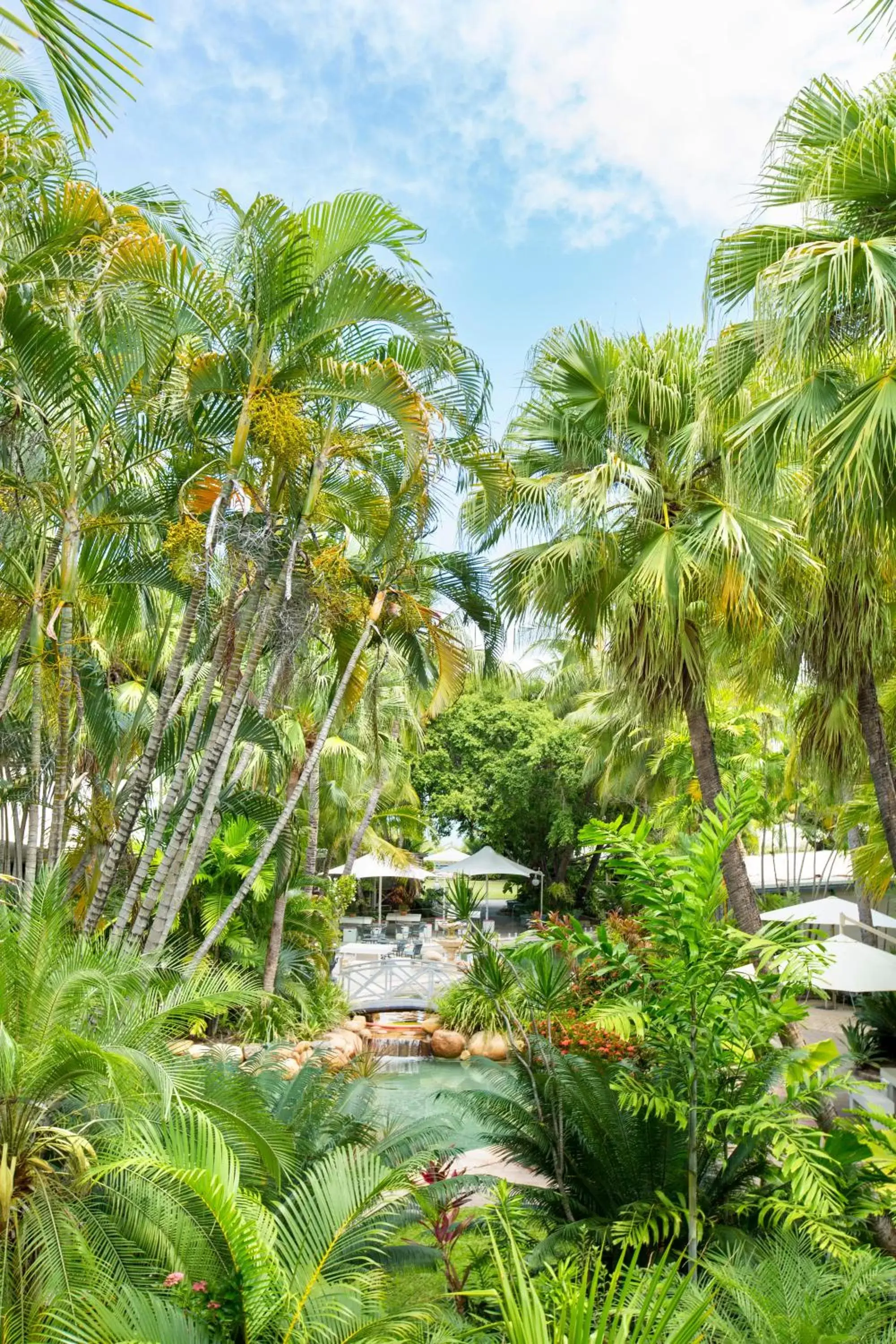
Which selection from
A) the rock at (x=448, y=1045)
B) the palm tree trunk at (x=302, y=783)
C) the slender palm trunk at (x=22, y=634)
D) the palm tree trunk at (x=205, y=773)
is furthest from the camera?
the rock at (x=448, y=1045)

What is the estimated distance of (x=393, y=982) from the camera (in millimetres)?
14242

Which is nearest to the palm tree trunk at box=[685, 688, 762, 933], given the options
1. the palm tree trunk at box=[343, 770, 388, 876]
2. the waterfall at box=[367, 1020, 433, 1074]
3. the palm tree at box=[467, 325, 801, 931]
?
the palm tree at box=[467, 325, 801, 931]

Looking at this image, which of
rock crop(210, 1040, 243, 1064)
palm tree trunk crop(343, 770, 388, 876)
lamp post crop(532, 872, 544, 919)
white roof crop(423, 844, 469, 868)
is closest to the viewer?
rock crop(210, 1040, 243, 1064)

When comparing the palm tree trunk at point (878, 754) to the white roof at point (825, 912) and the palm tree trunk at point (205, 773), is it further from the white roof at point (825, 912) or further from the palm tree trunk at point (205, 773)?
the palm tree trunk at point (205, 773)

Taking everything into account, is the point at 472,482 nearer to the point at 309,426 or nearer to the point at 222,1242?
the point at 309,426

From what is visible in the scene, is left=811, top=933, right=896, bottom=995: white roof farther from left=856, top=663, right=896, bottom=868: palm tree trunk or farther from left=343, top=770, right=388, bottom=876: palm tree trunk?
left=343, top=770, right=388, bottom=876: palm tree trunk

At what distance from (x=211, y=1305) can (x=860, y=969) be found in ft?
26.0

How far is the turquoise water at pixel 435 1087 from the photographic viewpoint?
6.34 metres

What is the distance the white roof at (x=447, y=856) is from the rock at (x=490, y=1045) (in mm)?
9725

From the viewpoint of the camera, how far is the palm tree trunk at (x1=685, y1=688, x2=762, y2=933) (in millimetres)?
7297

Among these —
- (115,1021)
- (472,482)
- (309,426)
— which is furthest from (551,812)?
(115,1021)

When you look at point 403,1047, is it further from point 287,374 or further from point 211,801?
point 287,374

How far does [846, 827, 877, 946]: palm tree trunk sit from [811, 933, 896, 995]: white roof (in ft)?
9.41

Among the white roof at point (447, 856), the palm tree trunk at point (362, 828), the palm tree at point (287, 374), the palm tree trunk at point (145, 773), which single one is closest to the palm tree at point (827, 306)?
the palm tree at point (287, 374)
